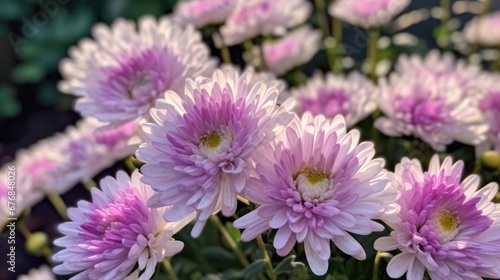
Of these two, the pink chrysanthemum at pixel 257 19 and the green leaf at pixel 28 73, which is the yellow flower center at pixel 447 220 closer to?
the pink chrysanthemum at pixel 257 19

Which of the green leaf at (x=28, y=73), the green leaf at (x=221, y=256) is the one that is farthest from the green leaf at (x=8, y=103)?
the green leaf at (x=221, y=256)

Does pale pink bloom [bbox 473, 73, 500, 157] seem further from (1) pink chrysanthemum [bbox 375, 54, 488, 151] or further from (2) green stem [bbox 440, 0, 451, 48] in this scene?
(2) green stem [bbox 440, 0, 451, 48]

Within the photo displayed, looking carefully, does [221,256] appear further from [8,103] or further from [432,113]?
[8,103]

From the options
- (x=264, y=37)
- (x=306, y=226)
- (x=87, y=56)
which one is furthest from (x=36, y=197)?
(x=306, y=226)

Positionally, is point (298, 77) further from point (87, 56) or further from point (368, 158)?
point (368, 158)

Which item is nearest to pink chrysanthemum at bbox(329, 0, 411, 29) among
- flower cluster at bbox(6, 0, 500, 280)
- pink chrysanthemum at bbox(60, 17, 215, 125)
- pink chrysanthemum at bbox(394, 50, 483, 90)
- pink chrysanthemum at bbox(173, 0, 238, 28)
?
pink chrysanthemum at bbox(394, 50, 483, 90)

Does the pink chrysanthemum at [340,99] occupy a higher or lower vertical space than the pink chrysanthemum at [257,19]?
lower
